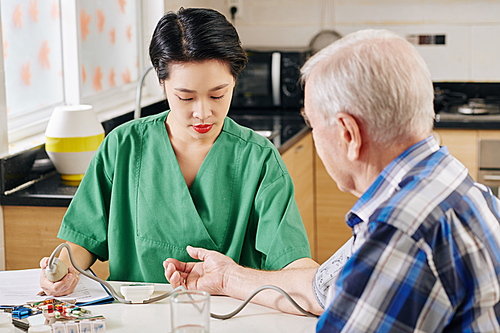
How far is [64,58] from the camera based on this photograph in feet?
7.98

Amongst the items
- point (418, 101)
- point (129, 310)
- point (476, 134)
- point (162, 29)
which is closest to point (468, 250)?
point (418, 101)

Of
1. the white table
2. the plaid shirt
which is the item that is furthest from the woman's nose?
the plaid shirt

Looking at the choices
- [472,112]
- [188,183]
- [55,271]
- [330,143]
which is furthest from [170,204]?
[472,112]

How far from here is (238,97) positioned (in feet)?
11.3

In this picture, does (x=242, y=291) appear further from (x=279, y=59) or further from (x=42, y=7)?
(x=279, y=59)

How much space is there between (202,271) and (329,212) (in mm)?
2015

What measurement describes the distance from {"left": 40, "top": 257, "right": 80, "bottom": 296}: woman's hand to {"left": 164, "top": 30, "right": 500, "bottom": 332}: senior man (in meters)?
0.62

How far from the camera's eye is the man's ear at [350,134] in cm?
80

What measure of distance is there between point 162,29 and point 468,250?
2.84 feet

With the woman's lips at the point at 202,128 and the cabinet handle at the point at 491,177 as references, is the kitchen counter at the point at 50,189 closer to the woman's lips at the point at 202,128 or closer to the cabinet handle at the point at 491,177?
the woman's lips at the point at 202,128

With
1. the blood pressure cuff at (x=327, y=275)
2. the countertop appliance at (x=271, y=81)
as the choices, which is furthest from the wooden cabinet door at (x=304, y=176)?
the blood pressure cuff at (x=327, y=275)

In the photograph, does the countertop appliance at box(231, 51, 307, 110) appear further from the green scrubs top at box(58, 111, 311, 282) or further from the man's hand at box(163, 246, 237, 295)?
the man's hand at box(163, 246, 237, 295)

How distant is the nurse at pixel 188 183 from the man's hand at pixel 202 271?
0.07m

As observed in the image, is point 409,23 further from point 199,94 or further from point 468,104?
point 199,94
